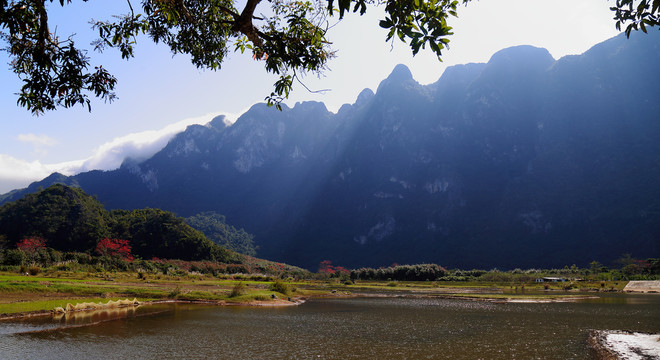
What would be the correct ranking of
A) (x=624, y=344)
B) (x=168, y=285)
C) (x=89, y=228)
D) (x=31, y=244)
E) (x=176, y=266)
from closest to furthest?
(x=624, y=344), (x=168, y=285), (x=31, y=244), (x=176, y=266), (x=89, y=228)

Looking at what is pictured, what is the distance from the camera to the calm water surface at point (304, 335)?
17.2 m

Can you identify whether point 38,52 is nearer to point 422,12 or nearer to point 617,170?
point 422,12

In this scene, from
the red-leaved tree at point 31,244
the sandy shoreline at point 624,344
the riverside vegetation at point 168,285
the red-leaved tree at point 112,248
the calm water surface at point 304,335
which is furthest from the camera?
the red-leaved tree at point 112,248

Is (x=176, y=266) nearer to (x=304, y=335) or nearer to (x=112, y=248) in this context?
(x=112, y=248)

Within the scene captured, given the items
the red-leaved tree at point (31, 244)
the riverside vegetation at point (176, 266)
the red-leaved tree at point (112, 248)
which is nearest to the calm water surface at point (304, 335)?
the riverside vegetation at point (176, 266)

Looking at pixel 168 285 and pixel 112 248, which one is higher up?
pixel 112 248

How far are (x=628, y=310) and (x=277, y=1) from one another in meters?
44.3

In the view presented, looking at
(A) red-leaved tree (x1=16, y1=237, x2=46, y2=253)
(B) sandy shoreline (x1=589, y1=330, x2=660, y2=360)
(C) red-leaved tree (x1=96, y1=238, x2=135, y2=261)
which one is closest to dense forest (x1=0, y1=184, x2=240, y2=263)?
(A) red-leaved tree (x1=16, y1=237, x2=46, y2=253)

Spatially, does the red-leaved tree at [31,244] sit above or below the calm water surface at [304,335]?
above

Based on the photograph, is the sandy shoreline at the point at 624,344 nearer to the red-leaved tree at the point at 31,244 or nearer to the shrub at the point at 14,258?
the shrub at the point at 14,258

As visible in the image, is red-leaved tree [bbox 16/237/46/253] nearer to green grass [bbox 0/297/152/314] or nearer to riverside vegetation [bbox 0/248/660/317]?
riverside vegetation [bbox 0/248/660/317]

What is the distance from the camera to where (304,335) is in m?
22.3

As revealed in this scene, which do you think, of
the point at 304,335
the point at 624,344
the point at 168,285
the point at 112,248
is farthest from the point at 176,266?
the point at 624,344

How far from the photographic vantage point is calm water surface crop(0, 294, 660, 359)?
1722 centimetres
